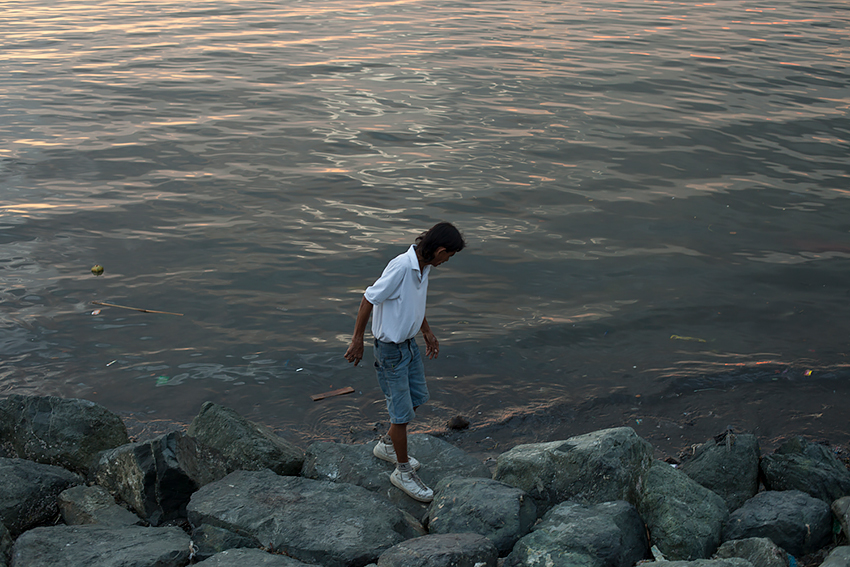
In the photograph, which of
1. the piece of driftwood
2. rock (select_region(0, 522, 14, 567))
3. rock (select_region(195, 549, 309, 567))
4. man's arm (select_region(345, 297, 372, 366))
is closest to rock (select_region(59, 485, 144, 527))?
rock (select_region(0, 522, 14, 567))

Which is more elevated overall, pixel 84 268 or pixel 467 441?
pixel 84 268

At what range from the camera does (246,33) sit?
72.6 feet

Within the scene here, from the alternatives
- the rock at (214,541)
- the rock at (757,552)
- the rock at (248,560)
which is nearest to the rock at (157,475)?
the rock at (214,541)

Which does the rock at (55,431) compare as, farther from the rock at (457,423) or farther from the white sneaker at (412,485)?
the rock at (457,423)

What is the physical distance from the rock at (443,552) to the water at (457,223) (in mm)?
1978

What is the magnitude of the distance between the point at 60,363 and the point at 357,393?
8.95ft

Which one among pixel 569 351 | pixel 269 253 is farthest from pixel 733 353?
pixel 269 253

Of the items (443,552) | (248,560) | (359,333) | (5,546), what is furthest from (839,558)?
(5,546)

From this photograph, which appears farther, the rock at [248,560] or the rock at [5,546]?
the rock at [5,546]

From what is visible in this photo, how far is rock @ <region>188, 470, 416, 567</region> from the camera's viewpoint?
3.73m

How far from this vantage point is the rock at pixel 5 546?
11.9 feet

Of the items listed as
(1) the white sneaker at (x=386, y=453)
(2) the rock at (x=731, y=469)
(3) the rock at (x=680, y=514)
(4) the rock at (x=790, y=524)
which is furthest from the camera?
(1) the white sneaker at (x=386, y=453)

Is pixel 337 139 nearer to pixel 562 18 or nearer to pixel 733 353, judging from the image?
pixel 733 353

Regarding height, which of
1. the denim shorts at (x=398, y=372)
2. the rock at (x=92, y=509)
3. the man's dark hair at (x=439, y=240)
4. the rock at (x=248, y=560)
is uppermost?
the man's dark hair at (x=439, y=240)
